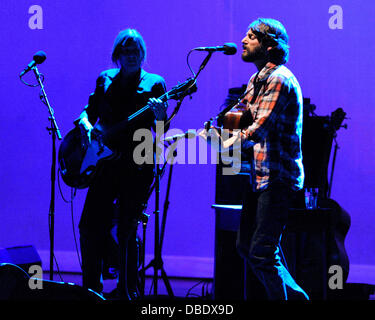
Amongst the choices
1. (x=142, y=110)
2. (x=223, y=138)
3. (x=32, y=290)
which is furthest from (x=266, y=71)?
(x=32, y=290)

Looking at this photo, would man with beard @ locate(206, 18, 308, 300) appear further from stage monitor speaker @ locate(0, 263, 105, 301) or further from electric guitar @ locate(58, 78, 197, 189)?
stage monitor speaker @ locate(0, 263, 105, 301)

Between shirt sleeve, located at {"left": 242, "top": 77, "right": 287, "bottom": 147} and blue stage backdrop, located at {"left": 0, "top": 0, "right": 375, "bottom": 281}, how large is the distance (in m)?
2.54

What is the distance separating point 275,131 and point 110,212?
1.35 m

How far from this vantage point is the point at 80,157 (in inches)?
145

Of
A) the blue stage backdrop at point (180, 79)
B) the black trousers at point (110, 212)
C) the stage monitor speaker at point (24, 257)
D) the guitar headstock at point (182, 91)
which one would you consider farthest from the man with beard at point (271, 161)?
the blue stage backdrop at point (180, 79)

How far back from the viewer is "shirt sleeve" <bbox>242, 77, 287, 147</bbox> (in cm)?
265

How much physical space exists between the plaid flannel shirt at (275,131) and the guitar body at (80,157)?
1.16 meters

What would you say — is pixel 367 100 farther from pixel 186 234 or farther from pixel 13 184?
pixel 13 184

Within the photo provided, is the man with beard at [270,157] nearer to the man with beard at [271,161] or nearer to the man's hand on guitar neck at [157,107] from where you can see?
the man with beard at [271,161]

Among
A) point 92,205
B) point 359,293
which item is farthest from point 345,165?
point 92,205

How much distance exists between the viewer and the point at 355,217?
5117mm

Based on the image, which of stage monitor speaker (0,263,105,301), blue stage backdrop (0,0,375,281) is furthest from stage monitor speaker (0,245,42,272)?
stage monitor speaker (0,263,105,301)

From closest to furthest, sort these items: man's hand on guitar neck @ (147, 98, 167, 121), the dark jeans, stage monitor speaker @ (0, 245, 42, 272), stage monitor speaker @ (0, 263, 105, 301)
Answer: stage monitor speaker @ (0, 263, 105, 301) < the dark jeans < man's hand on guitar neck @ (147, 98, 167, 121) < stage monitor speaker @ (0, 245, 42, 272)

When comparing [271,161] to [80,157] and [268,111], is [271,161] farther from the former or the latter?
[80,157]
